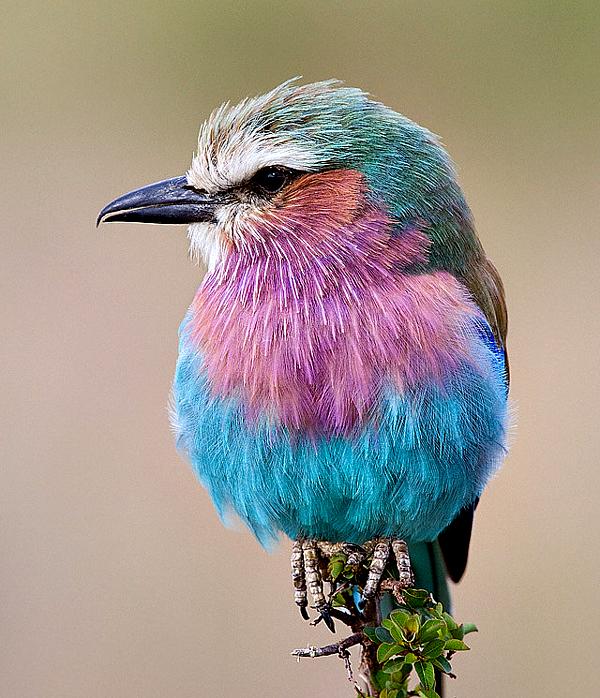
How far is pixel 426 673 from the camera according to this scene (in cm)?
273

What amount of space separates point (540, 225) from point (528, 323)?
620 mm

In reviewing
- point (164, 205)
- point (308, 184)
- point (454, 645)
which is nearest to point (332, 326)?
point (308, 184)

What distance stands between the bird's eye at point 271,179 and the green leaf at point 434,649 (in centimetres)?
136

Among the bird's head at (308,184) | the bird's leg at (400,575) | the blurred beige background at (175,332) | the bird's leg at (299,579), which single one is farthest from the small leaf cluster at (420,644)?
the blurred beige background at (175,332)

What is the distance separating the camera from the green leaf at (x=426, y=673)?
8.90ft

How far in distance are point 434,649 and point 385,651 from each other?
0.36ft

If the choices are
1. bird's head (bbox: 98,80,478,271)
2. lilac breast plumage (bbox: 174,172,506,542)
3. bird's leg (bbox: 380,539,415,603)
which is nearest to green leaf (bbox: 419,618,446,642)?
bird's leg (bbox: 380,539,415,603)

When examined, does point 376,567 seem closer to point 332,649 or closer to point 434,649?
point 332,649

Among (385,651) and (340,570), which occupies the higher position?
(340,570)

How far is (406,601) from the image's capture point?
9.80 ft

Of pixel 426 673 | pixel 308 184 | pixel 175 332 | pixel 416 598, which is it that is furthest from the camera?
pixel 175 332

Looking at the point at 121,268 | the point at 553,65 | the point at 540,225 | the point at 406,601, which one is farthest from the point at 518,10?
the point at 406,601

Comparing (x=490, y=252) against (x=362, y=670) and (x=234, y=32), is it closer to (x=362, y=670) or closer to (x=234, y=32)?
(x=234, y=32)

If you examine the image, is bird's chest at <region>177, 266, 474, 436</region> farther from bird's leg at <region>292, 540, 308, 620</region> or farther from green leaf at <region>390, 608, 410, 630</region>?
green leaf at <region>390, 608, 410, 630</region>
